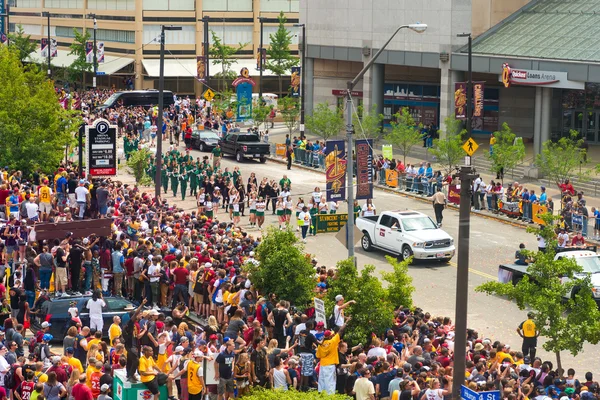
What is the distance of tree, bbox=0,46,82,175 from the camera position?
42.2 m

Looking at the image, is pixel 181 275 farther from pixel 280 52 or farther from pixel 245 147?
pixel 280 52

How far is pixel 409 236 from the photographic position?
35.1m

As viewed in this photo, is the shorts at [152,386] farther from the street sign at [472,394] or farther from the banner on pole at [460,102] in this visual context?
the banner on pole at [460,102]


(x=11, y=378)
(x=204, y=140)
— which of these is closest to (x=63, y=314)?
(x=11, y=378)

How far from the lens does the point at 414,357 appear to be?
813 inches

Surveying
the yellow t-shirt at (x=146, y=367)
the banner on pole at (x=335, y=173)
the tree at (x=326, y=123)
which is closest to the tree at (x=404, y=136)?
the tree at (x=326, y=123)

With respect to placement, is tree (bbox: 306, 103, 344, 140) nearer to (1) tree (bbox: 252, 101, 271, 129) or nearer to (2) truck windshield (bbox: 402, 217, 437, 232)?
(1) tree (bbox: 252, 101, 271, 129)

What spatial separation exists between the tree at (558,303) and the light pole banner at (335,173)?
411 inches

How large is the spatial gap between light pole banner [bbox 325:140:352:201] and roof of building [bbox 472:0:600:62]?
20965 millimetres

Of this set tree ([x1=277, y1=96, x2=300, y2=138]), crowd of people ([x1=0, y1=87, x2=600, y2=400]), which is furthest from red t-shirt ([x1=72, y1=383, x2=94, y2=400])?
tree ([x1=277, y1=96, x2=300, y2=138])

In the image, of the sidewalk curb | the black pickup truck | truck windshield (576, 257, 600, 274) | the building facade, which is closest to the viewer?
truck windshield (576, 257, 600, 274)

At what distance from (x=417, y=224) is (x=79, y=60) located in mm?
63023

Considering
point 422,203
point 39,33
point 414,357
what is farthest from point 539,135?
point 39,33

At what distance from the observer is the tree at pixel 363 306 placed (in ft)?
76.2
